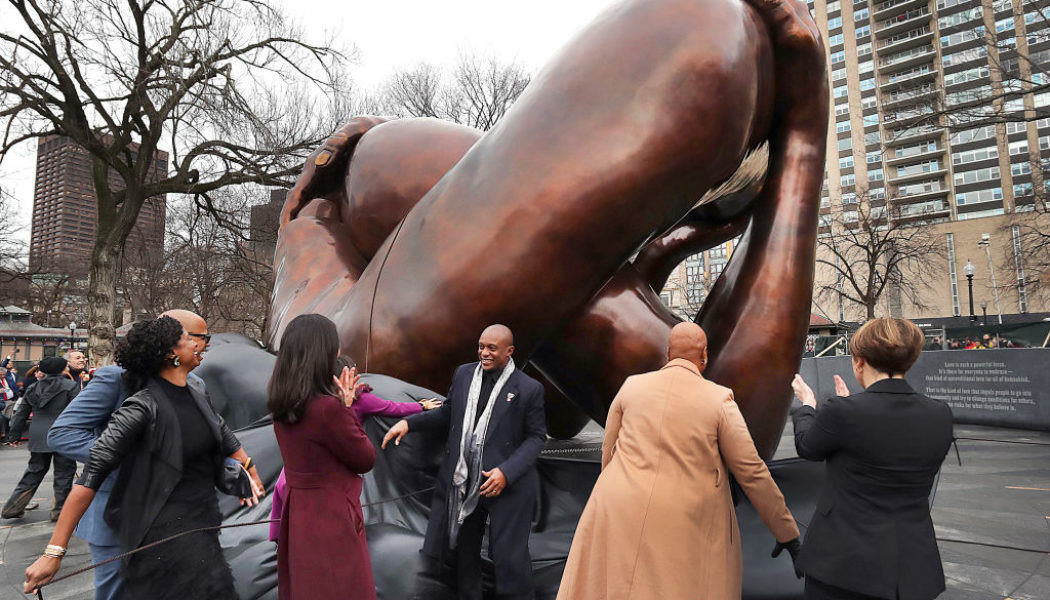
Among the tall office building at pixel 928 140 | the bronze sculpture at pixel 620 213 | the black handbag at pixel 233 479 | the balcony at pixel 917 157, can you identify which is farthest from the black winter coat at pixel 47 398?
the balcony at pixel 917 157

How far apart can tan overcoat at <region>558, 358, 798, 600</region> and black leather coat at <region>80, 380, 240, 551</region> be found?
1471mm

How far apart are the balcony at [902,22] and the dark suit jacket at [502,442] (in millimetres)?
68122

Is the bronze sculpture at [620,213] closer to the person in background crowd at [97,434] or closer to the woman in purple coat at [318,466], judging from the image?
the person in background crowd at [97,434]

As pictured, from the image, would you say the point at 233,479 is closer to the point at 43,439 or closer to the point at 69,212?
the point at 43,439

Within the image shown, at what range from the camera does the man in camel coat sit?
2.21 meters

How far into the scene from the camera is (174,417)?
2.25 metres

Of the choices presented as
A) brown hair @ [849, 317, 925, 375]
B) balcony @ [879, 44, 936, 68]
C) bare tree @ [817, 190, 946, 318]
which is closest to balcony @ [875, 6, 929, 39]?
balcony @ [879, 44, 936, 68]

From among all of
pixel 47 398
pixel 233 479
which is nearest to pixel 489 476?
pixel 233 479

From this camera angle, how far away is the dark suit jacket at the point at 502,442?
2719 mm

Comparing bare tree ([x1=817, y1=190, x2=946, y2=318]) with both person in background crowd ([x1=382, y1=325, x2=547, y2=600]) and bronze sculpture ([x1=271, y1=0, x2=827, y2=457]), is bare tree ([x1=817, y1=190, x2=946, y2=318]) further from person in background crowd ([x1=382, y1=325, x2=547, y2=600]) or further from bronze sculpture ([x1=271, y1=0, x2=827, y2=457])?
person in background crowd ([x1=382, y1=325, x2=547, y2=600])

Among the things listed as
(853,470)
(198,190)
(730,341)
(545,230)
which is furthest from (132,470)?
(198,190)

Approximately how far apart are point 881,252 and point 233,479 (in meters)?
34.4

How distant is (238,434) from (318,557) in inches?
65.4

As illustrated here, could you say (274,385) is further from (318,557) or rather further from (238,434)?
(238,434)
